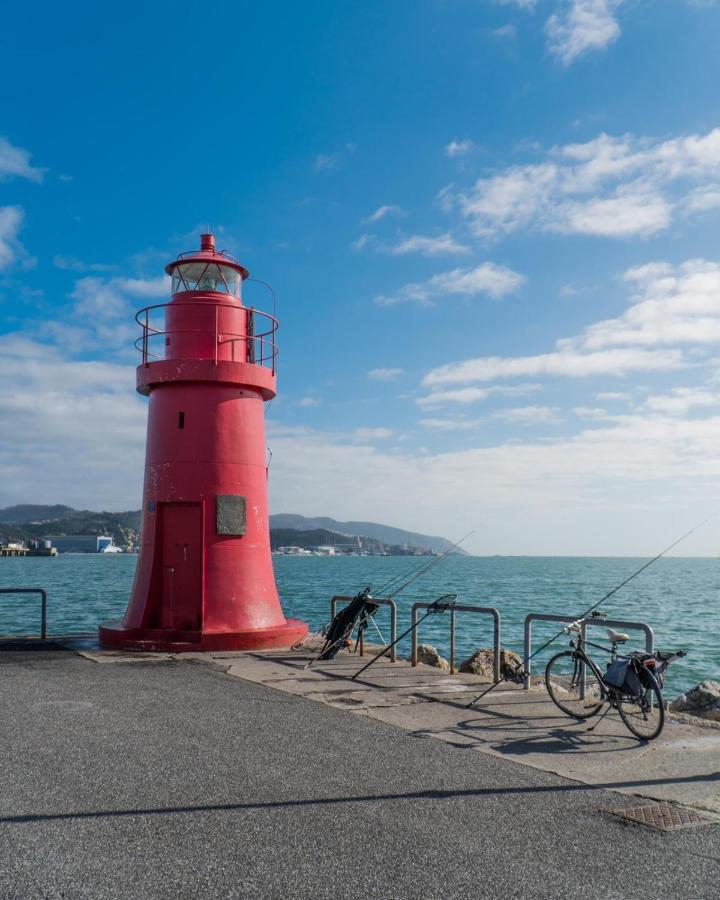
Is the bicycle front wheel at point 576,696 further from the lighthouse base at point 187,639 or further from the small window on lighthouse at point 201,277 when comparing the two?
the small window on lighthouse at point 201,277

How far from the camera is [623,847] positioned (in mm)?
4984

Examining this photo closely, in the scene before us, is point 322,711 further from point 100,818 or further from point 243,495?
point 243,495

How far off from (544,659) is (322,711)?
581 inches

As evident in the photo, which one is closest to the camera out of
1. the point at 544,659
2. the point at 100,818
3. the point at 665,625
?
the point at 100,818

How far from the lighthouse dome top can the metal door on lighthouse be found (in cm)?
384

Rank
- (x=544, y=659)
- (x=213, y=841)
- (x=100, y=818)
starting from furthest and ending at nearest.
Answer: (x=544, y=659) < (x=100, y=818) < (x=213, y=841)

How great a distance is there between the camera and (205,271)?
1475 cm

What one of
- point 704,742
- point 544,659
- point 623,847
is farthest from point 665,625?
point 623,847

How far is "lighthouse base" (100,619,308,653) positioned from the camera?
43.5ft

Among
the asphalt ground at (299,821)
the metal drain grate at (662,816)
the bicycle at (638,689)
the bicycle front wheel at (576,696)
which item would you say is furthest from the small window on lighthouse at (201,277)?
the metal drain grate at (662,816)

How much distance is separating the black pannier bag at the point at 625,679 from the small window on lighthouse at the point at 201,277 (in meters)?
9.70

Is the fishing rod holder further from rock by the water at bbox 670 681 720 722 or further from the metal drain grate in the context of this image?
rock by the water at bbox 670 681 720 722

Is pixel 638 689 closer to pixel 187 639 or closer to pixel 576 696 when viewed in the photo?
pixel 576 696

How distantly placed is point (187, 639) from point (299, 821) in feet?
27.1
